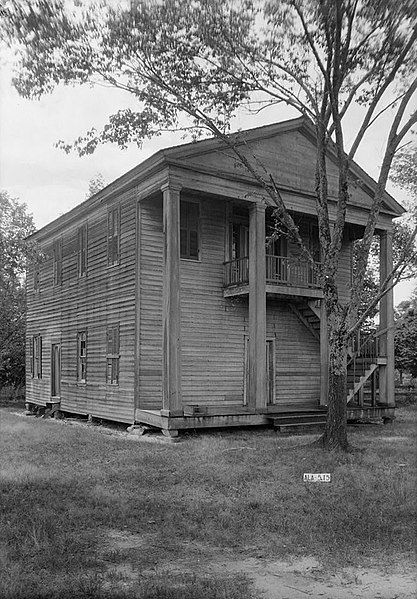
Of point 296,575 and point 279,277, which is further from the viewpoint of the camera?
point 279,277

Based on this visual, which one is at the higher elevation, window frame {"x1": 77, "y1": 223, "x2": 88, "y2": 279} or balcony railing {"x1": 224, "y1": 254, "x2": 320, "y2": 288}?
window frame {"x1": 77, "y1": 223, "x2": 88, "y2": 279}

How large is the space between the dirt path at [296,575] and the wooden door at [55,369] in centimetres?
1474

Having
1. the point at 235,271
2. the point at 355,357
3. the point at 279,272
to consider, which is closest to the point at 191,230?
the point at 235,271

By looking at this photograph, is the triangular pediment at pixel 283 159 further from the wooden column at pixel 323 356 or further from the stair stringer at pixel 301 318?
the wooden column at pixel 323 356

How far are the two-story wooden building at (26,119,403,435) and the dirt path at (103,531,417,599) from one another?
7.46 metres

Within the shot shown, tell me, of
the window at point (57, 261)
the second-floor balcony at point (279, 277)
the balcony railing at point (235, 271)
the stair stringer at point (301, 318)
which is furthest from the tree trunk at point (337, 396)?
the window at point (57, 261)

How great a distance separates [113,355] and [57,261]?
200 inches


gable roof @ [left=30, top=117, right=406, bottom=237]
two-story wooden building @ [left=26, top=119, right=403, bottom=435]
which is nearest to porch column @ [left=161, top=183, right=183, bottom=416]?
two-story wooden building @ [left=26, top=119, right=403, bottom=435]

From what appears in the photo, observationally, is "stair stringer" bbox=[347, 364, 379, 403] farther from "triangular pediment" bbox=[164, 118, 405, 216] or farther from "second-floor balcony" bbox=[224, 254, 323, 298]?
"triangular pediment" bbox=[164, 118, 405, 216]

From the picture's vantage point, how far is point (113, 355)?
1584 cm

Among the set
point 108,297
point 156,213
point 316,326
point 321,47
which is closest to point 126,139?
point 321,47

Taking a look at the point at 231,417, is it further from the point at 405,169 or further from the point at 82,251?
the point at 82,251

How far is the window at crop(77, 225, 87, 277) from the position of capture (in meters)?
17.9

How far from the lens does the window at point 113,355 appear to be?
51.5ft
